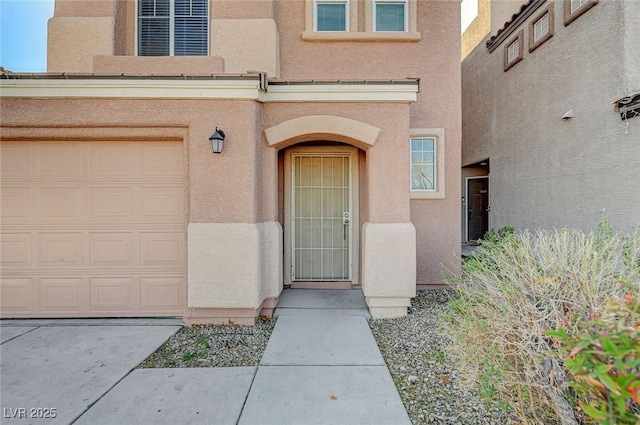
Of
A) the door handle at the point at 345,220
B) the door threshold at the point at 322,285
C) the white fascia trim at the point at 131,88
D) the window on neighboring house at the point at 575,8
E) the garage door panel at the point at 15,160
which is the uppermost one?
the window on neighboring house at the point at 575,8

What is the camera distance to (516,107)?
10211 millimetres

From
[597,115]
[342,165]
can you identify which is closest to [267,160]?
[342,165]

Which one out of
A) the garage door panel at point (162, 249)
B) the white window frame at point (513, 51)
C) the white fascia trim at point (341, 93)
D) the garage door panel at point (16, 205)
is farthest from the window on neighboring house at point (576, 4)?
the garage door panel at point (16, 205)

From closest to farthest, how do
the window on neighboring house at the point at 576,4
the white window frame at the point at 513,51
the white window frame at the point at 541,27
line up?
the window on neighboring house at the point at 576,4
the white window frame at the point at 541,27
the white window frame at the point at 513,51

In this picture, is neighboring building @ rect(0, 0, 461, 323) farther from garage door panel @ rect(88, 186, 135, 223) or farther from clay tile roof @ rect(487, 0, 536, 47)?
clay tile roof @ rect(487, 0, 536, 47)

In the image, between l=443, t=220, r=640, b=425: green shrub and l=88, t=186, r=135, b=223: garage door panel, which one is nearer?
l=443, t=220, r=640, b=425: green shrub

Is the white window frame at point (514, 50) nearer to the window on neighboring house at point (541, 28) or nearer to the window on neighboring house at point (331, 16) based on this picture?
the window on neighboring house at point (541, 28)

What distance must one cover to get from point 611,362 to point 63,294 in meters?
7.64

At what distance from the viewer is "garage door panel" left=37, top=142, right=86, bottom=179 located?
5695mm

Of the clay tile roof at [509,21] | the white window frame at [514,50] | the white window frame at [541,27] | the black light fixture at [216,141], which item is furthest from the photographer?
the white window frame at [514,50]

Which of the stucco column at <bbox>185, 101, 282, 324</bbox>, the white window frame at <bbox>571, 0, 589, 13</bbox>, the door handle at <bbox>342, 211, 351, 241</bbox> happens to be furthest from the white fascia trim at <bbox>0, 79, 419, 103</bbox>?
the white window frame at <bbox>571, 0, 589, 13</bbox>

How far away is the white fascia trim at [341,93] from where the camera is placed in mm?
5762

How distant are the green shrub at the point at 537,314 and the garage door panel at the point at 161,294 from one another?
15.9 ft

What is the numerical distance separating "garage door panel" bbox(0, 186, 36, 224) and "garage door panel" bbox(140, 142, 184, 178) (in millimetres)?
2133
